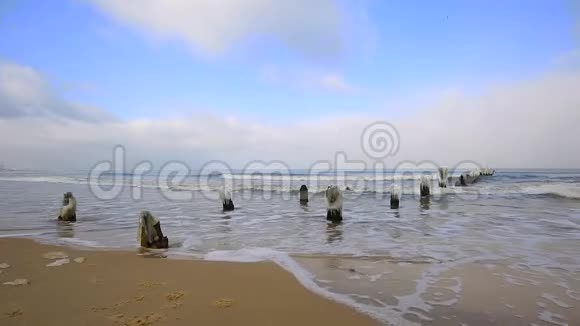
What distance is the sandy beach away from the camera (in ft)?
11.4

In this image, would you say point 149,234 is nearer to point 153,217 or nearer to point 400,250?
point 153,217

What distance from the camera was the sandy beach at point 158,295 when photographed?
3479 mm

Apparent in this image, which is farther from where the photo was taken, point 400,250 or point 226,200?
point 226,200

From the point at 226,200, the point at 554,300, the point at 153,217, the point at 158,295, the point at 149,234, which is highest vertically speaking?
the point at 153,217

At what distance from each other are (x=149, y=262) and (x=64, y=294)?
5.74 feet

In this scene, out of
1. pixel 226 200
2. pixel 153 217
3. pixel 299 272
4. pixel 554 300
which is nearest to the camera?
pixel 554 300

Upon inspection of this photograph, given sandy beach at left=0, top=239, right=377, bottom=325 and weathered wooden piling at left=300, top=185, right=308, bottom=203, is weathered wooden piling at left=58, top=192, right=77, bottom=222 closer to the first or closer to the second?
sandy beach at left=0, top=239, right=377, bottom=325

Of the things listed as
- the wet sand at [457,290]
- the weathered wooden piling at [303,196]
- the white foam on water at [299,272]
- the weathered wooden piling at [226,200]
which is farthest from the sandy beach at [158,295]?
the weathered wooden piling at [303,196]

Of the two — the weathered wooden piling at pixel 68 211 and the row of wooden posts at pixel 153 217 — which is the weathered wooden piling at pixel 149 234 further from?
the weathered wooden piling at pixel 68 211

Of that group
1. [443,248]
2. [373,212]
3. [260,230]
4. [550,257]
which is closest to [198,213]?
[260,230]

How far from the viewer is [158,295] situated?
A: 4.12m

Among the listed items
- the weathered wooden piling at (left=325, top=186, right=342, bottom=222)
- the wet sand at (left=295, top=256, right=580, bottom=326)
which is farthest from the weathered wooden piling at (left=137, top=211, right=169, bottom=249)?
the weathered wooden piling at (left=325, top=186, right=342, bottom=222)

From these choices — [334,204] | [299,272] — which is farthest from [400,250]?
[334,204]

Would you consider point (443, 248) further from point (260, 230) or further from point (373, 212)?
point (373, 212)
